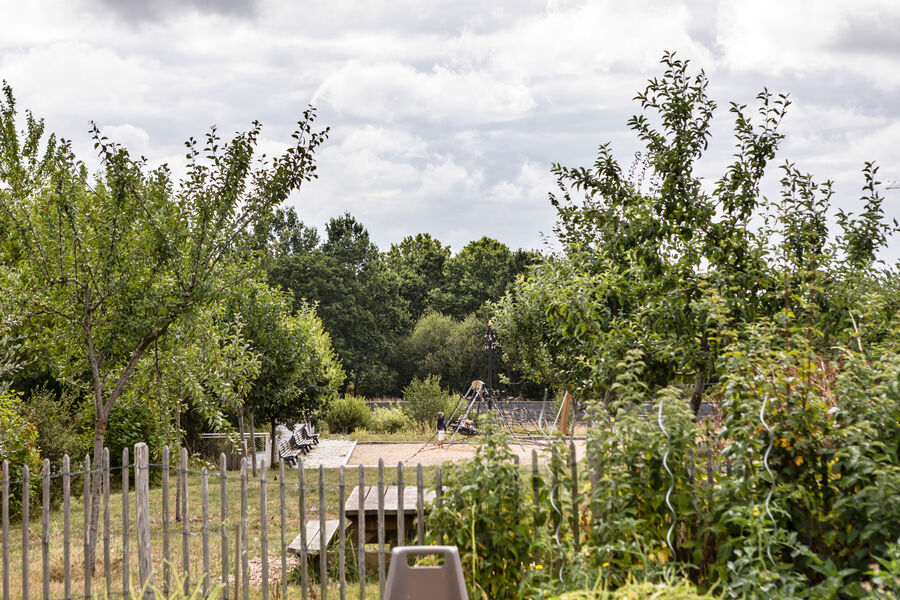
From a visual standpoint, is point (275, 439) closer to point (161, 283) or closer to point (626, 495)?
point (161, 283)

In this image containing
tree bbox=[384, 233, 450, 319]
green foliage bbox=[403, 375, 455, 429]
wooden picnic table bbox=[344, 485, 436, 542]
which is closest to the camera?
wooden picnic table bbox=[344, 485, 436, 542]

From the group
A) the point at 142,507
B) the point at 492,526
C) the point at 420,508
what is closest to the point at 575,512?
the point at 492,526

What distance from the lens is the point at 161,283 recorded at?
6766 mm

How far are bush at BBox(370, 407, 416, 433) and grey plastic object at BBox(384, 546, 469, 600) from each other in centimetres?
2047

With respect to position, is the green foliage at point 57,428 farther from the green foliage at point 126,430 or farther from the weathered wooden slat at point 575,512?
the weathered wooden slat at point 575,512

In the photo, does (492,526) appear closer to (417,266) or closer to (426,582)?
(426,582)

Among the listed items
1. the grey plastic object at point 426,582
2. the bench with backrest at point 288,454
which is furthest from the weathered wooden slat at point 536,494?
the bench with backrest at point 288,454

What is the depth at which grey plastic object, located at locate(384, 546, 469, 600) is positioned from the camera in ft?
8.52

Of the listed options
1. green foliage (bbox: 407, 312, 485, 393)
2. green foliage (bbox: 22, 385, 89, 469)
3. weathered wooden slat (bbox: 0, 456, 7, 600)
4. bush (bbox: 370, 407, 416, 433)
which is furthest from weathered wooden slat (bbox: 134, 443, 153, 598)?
green foliage (bbox: 407, 312, 485, 393)

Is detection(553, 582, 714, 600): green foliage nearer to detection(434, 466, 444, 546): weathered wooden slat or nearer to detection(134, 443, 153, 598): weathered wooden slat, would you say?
detection(434, 466, 444, 546): weathered wooden slat

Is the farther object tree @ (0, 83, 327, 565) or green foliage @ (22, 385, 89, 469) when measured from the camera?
green foliage @ (22, 385, 89, 469)

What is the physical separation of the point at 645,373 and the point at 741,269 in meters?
1.02

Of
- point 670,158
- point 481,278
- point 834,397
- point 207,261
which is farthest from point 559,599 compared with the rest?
point 481,278

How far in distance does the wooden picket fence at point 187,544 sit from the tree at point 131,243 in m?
0.89
